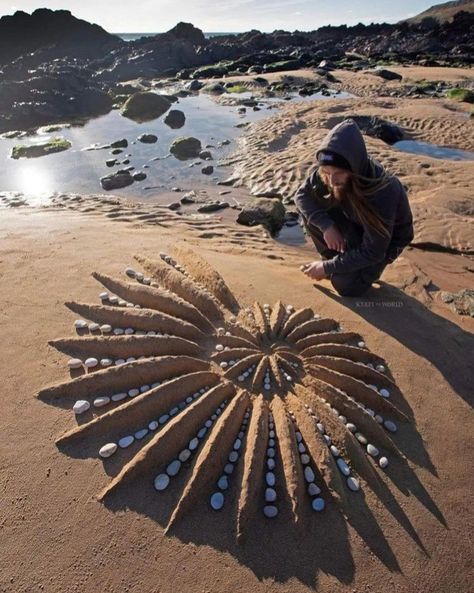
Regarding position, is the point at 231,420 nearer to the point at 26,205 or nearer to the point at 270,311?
the point at 270,311

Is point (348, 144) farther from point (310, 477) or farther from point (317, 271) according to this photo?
point (310, 477)

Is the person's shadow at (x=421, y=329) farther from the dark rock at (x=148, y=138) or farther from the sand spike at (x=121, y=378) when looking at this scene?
the dark rock at (x=148, y=138)

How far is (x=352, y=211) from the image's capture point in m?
3.60

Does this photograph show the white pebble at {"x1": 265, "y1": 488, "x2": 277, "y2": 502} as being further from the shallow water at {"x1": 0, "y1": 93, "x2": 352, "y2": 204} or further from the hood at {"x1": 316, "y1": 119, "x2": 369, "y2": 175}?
the shallow water at {"x1": 0, "y1": 93, "x2": 352, "y2": 204}

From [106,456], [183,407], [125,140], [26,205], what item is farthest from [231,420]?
[125,140]

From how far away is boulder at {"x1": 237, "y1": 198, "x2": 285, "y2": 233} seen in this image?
22.7ft

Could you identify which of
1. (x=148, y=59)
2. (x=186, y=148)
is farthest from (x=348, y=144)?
(x=148, y=59)

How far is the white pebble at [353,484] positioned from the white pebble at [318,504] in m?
0.20

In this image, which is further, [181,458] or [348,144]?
[348,144]

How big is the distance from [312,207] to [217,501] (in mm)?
2719

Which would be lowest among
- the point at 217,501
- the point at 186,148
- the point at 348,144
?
the point at 186,148

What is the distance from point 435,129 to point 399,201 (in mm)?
10493

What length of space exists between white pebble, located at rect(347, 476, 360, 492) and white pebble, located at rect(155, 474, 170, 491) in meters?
1.01

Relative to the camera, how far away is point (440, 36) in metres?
41.9
